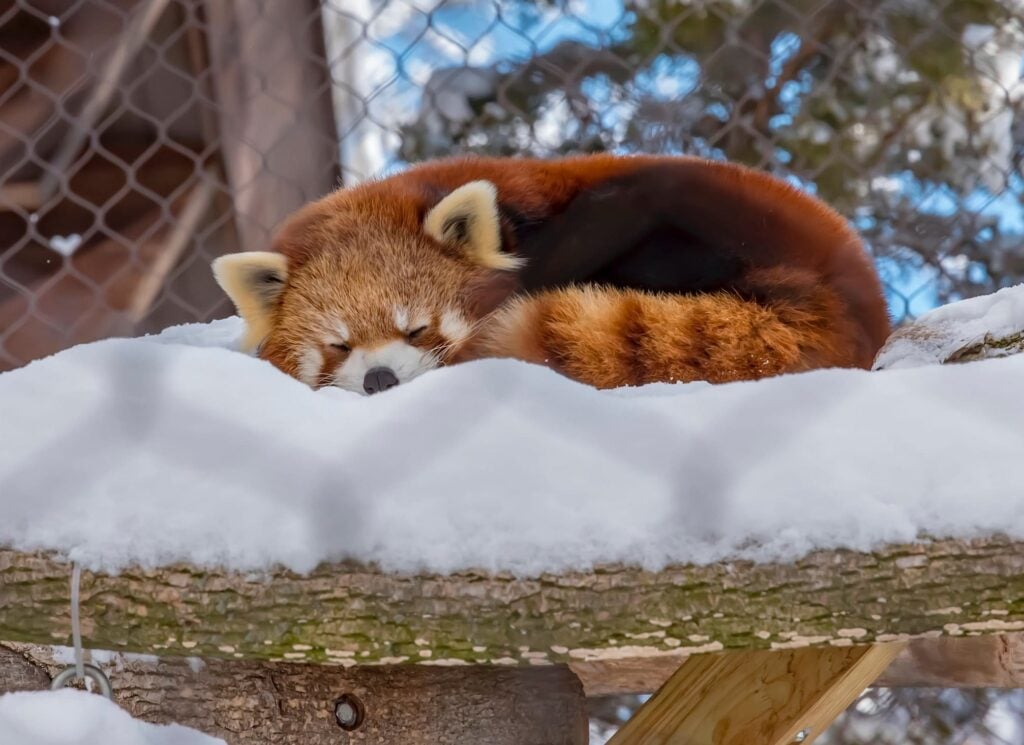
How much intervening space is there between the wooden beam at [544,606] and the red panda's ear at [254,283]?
64 cm

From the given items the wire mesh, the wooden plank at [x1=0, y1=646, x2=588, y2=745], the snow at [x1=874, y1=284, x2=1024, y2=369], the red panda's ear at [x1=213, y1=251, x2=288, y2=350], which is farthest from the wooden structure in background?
the wooden plank at [x1=0, y1=646, x2=588, y2=745]

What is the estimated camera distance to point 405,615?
2.12ft

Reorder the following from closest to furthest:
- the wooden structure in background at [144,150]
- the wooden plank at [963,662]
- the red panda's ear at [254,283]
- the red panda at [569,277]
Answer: the red panda at [569,277] → the red panda's ear at [254,283] → the wooden plank at [963,662] → the wooden structure in background at [144,150]

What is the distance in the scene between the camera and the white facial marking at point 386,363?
1179mm

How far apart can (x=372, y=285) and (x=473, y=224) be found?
123mm

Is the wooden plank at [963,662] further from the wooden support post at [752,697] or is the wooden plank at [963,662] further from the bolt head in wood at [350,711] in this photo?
the bolt head in wood at [350,711]

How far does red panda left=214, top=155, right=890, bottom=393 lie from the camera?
100 centimetres

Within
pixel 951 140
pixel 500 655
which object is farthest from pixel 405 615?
pixel 951 140

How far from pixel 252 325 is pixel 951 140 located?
2.34 metres

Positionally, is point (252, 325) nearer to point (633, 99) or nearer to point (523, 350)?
point (523, 350)

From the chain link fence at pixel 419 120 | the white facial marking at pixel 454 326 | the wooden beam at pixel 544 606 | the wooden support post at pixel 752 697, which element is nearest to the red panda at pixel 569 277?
the white facial marking at pixel 454 326

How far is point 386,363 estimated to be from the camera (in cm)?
118

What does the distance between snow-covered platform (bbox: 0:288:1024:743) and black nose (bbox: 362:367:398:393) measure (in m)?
0.43

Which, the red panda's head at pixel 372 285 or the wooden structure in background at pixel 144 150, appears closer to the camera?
the red panda's head at pixel 372 285
